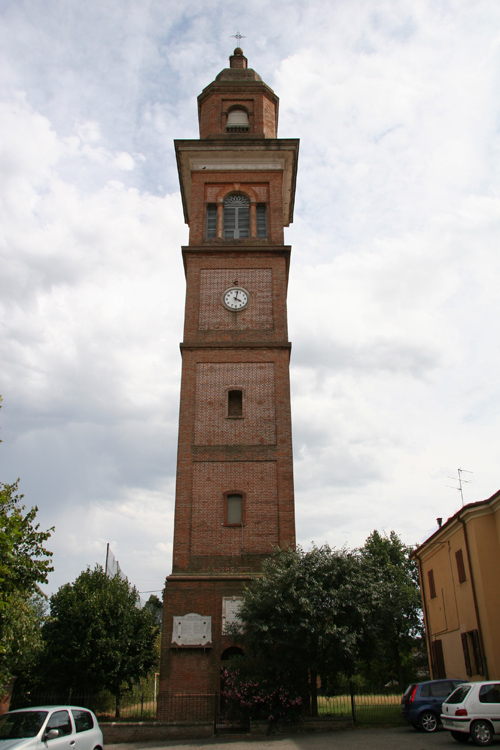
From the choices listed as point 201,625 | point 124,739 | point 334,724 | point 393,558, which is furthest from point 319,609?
point 393,558

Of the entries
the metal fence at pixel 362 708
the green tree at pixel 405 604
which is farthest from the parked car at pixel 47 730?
the green tree at pixel 405 604

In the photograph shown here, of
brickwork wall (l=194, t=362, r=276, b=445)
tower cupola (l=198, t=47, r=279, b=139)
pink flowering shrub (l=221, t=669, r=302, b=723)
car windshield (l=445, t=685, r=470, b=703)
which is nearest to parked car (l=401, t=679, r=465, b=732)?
car windshield (l=445, t=685, r=470, b=703)

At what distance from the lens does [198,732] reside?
16250 millimetres

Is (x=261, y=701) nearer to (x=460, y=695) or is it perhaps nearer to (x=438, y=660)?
(x=460, y=695)

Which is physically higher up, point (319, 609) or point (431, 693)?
point (319, 609)

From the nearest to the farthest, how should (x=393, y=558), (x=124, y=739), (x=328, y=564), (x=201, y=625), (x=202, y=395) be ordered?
1. (x=124, y=739)
2. (x=328, y=564)
3. (x=201, y=625)
4. (x=202, y=395)
5. (x=393, y=558)

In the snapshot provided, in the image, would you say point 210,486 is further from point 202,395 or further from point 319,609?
point 319,609

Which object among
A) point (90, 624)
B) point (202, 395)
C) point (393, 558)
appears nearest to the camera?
point (90, 624)

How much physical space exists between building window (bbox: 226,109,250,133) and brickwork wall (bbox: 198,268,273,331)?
28.8 feet

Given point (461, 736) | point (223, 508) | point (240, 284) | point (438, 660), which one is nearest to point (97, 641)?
point (223, 508)

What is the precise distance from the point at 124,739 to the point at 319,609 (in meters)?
6.24

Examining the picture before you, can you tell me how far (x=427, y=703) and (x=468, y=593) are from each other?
16.3ft

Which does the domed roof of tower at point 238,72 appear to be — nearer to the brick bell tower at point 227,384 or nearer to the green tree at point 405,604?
the brick bell tower at point 227,384

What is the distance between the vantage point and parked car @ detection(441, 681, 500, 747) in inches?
506
